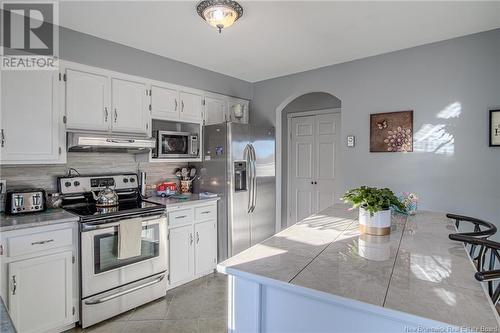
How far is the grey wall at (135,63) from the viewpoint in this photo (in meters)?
2.57

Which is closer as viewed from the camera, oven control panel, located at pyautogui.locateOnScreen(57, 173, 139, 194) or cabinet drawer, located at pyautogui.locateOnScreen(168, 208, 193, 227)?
oven control panel, located at pyautogui.locateOnScreen(57, 173, 139, 194)

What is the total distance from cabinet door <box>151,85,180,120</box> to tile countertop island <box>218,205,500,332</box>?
2.22 m

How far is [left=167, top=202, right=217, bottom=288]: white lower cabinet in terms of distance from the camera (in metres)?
2.99

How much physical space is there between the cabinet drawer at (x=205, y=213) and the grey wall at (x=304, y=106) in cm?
173

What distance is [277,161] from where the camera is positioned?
13.5 feet

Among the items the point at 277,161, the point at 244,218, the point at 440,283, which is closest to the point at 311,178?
the point at 277,161

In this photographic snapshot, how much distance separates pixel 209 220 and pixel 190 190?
0.60m

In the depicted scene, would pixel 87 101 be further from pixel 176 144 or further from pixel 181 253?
pixel 181 253

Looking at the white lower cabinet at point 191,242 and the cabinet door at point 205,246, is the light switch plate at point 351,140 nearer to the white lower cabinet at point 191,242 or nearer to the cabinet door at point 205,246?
the white lower cabinet at point 191,242

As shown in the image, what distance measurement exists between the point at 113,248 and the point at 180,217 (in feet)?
2.49

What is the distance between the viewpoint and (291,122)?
4.98m

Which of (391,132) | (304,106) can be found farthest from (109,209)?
(304,106)

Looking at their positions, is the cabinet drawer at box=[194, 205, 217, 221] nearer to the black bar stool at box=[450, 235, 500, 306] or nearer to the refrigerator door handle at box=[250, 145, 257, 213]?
the refrigerator door handle at box=[250, 145, 257, 213]

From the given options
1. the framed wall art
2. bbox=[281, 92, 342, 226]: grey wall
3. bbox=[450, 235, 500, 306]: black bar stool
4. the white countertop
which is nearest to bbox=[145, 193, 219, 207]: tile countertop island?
the white countertop
